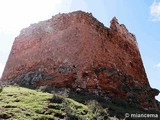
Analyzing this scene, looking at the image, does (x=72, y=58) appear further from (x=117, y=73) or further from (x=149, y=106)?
(x=149, y=106)

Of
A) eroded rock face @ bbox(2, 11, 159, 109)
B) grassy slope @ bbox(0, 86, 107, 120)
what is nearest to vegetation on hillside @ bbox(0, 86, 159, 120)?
grassy slope @ bbox(0, 86, 107, 120)

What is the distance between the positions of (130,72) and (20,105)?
11.4 metres

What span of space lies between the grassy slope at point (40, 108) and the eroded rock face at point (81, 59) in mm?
4028

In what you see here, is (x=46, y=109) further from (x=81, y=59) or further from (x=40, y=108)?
(x=81, y=59)

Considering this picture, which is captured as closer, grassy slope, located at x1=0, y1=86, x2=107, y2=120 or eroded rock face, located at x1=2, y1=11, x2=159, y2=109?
grassy slope, located at x1=0, y1=86, x2=107, y2=120

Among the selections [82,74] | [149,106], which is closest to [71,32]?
[82,74]

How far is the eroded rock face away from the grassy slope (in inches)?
159

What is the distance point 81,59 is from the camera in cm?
1952

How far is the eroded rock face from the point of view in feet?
63.4

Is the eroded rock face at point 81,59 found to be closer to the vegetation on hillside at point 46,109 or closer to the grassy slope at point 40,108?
the vegetation on hillside at point 46,109

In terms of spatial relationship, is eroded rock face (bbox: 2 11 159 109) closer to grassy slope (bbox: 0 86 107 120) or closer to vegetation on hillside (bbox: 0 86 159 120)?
vegetation on hillside (bbox: 0 86 159 120)

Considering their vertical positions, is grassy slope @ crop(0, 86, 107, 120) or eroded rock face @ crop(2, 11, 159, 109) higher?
eroded rock face @ crop(2, 11, 159, 109)

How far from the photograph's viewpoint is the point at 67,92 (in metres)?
18.1

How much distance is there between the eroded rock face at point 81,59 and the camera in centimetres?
1931
